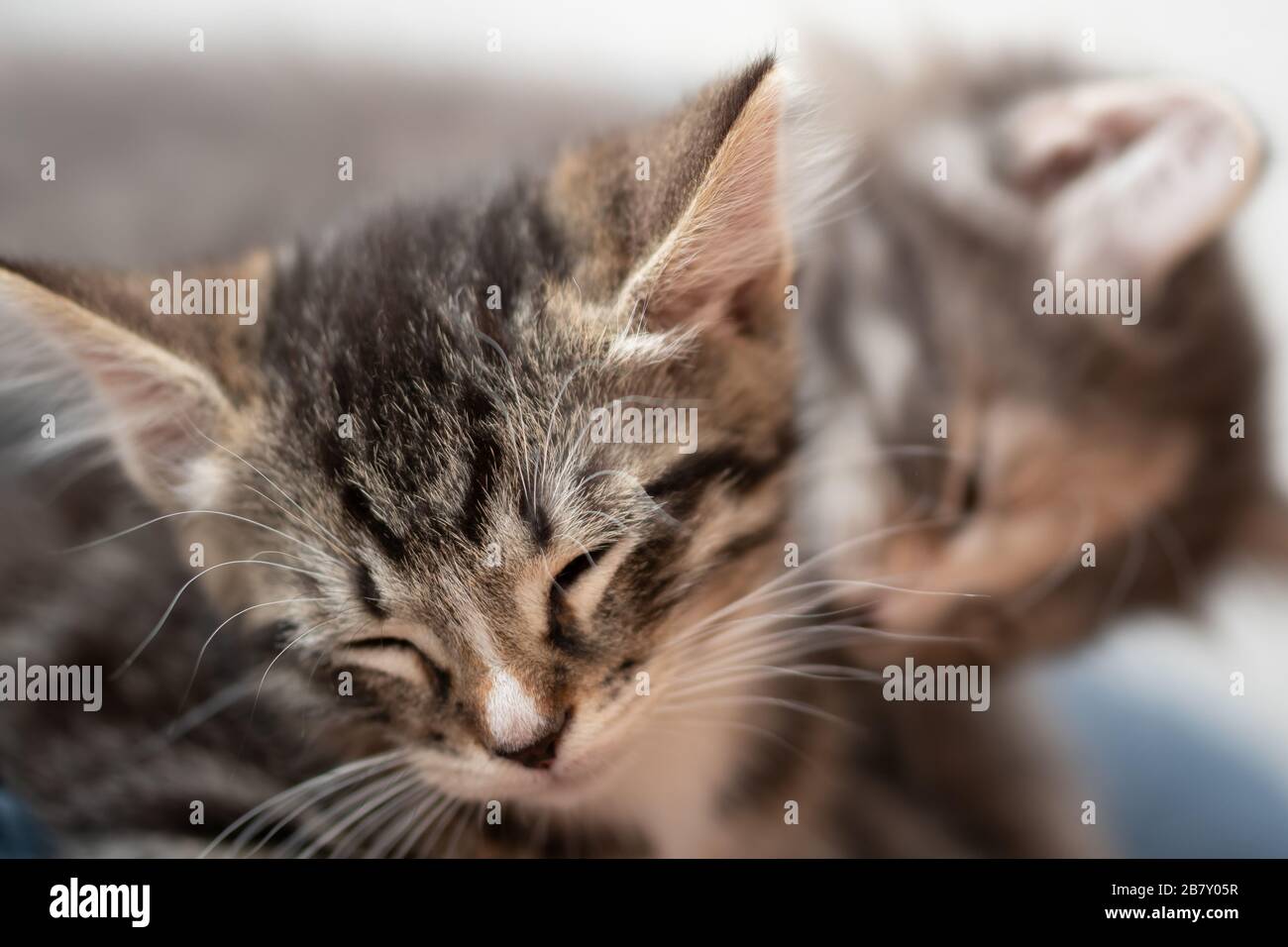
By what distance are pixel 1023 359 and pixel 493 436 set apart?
0.62m

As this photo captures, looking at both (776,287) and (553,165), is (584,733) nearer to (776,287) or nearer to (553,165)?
(776,287)

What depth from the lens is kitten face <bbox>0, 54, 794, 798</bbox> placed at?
0.78 m

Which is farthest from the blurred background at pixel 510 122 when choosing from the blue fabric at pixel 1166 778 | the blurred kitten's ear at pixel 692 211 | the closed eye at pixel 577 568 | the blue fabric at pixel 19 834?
the blue fabric at pixel 19 834

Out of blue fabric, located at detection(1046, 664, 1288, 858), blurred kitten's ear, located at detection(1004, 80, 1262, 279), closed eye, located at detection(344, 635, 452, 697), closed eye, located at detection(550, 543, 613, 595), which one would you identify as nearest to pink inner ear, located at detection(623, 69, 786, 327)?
closed eye, located at detection(550, 543, 613, 595)

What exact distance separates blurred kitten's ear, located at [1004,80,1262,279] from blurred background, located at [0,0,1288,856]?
6cm

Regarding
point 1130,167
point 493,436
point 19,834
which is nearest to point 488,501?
point 493,436

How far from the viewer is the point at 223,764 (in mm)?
1007

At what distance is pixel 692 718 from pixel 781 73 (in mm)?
566

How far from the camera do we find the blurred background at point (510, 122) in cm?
109

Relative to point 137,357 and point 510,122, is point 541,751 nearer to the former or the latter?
point 137,357

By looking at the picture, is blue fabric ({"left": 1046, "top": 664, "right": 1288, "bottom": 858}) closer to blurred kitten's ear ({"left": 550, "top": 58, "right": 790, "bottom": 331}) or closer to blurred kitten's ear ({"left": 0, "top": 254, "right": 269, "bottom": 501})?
blurred kitten's ear ({"left": 550, "top": 58, "right": 790, "bottom": 331})

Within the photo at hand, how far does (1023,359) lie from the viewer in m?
1.12

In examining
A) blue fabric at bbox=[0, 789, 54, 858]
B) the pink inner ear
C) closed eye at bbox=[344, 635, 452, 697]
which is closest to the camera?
the pink inner ear

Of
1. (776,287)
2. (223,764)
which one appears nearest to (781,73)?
(776,287)
